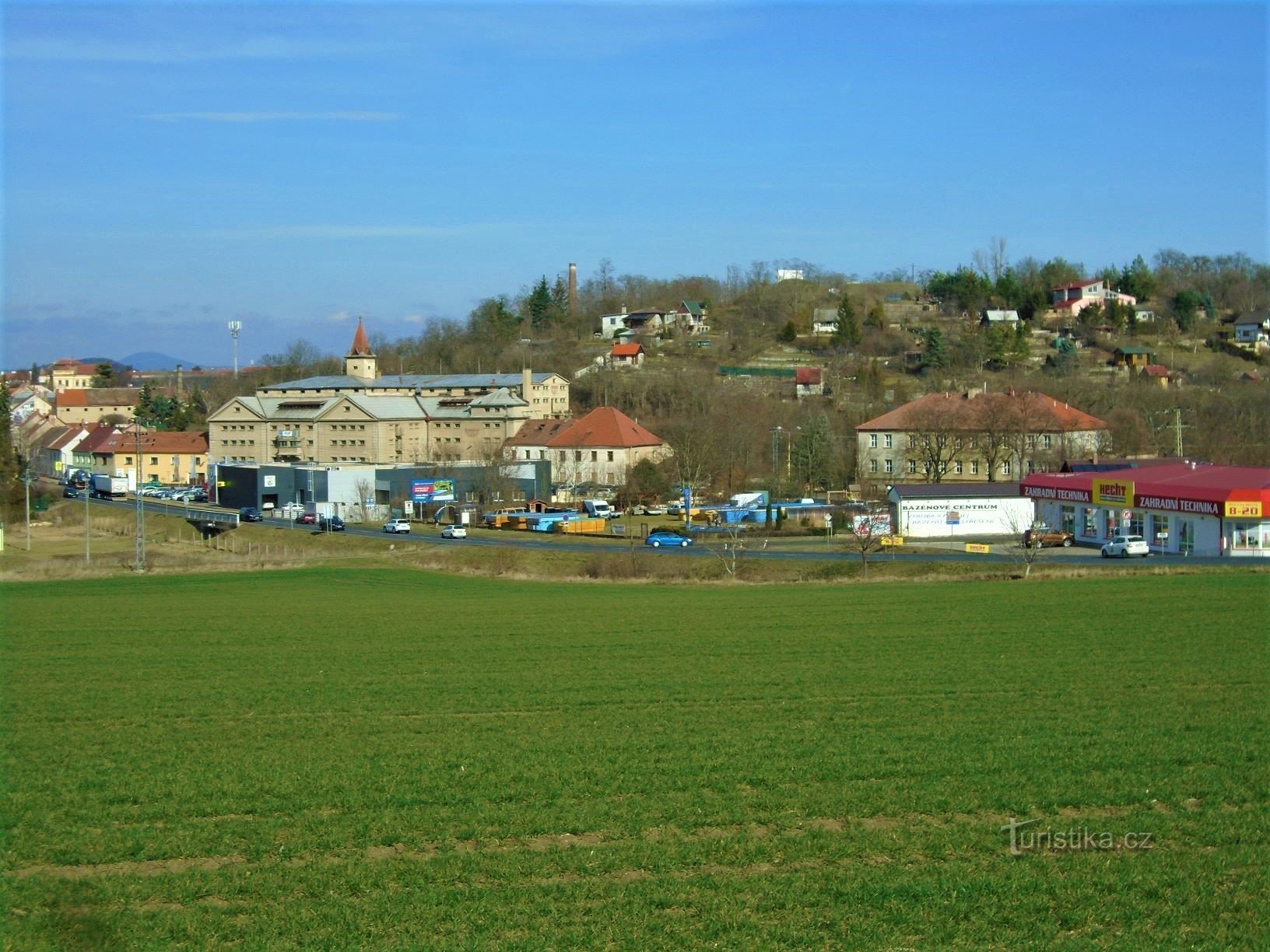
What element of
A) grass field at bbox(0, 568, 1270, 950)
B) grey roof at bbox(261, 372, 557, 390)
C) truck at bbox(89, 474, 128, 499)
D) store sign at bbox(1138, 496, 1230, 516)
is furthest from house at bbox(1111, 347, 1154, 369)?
grass field at bbox(0, 568, 1270, 950)

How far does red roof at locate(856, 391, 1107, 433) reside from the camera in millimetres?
66688

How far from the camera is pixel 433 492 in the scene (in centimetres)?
6500

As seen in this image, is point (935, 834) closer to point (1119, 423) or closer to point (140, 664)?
point (140, 664)

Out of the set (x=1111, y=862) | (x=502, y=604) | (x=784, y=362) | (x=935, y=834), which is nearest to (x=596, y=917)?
(x=935, y=834)

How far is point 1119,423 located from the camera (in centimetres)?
7238

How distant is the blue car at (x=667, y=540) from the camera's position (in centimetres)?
4872

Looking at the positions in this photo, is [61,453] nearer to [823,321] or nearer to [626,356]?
[626,356]

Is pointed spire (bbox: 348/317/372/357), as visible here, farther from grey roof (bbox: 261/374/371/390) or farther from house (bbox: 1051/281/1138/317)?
house (bbox: 1051/281/1138/317)

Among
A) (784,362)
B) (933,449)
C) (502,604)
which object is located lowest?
(502,604)

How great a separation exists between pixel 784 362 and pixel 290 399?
1726 inches

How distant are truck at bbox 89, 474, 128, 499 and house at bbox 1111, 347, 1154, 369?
79.2 meters

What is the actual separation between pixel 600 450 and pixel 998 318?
54984mm

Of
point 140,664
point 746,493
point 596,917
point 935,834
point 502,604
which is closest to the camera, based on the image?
point 596,917

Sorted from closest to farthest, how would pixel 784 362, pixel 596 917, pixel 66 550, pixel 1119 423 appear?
pixel 596 917
pixel 66 550
pixel 1119 423
pixel 784 362
